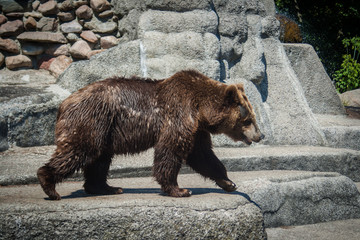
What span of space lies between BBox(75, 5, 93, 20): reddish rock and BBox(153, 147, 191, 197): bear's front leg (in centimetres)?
425

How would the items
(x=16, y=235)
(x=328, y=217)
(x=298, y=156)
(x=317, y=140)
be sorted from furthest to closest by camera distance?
(x=317, y=140), (x=298, y=156), (x=328, y=217), (x=16, y=235)

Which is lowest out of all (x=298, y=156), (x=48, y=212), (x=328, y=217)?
(x=328, y=217)

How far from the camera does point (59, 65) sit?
6.71m

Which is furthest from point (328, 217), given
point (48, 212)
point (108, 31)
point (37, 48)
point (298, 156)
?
point (37, 48)

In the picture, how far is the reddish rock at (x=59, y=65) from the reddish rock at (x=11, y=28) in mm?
766

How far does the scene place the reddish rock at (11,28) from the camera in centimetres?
661

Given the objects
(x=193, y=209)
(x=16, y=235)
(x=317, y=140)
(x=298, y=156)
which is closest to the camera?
(x=16, y=235)

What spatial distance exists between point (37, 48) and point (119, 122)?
13.2 feet

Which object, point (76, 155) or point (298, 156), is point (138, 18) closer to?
point (298, 156)

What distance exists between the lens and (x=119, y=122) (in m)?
3.45

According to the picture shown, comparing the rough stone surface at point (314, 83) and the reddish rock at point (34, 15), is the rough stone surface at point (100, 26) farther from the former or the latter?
the rough stone surface at point (314, 83)

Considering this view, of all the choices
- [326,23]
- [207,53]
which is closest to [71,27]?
[207,53]

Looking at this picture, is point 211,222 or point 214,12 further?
point 214,12

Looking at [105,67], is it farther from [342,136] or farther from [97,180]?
[342,136]
